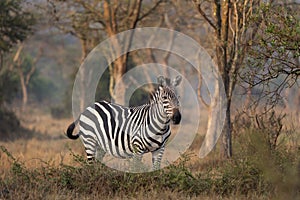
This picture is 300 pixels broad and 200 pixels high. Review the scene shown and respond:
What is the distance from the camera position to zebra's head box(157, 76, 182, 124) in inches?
368

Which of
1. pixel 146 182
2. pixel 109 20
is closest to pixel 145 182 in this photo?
pixel 146 182

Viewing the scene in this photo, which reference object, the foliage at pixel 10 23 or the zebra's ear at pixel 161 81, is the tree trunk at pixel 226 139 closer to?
the zebra's ear at pixel 161 81

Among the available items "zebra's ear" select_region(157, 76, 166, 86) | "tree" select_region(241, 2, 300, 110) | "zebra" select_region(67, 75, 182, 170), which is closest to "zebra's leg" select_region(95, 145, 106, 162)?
"zebra" select_region(67, 75, 182, 170)

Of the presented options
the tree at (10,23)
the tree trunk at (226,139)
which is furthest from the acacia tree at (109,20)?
the tree trunk at (226,139)

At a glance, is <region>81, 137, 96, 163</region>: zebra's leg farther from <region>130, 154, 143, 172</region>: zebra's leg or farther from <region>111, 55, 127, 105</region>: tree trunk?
<region>111, 55, 127, 105</region>: tree trunk

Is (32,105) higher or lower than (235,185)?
higher

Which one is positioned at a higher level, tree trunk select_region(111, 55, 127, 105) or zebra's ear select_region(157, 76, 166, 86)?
tree trunk select_region(111, 55, 127, 105)

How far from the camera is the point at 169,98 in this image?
9484 mm

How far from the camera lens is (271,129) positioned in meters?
10.6

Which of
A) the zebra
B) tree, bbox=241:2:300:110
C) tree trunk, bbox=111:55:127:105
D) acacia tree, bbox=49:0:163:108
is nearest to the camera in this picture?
tree, bbox=241:2:300:110

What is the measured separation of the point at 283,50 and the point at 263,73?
117cm

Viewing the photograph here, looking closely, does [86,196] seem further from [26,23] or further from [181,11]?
[181,11]

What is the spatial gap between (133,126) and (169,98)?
3.80ft

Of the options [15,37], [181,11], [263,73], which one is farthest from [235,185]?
[181,11]
